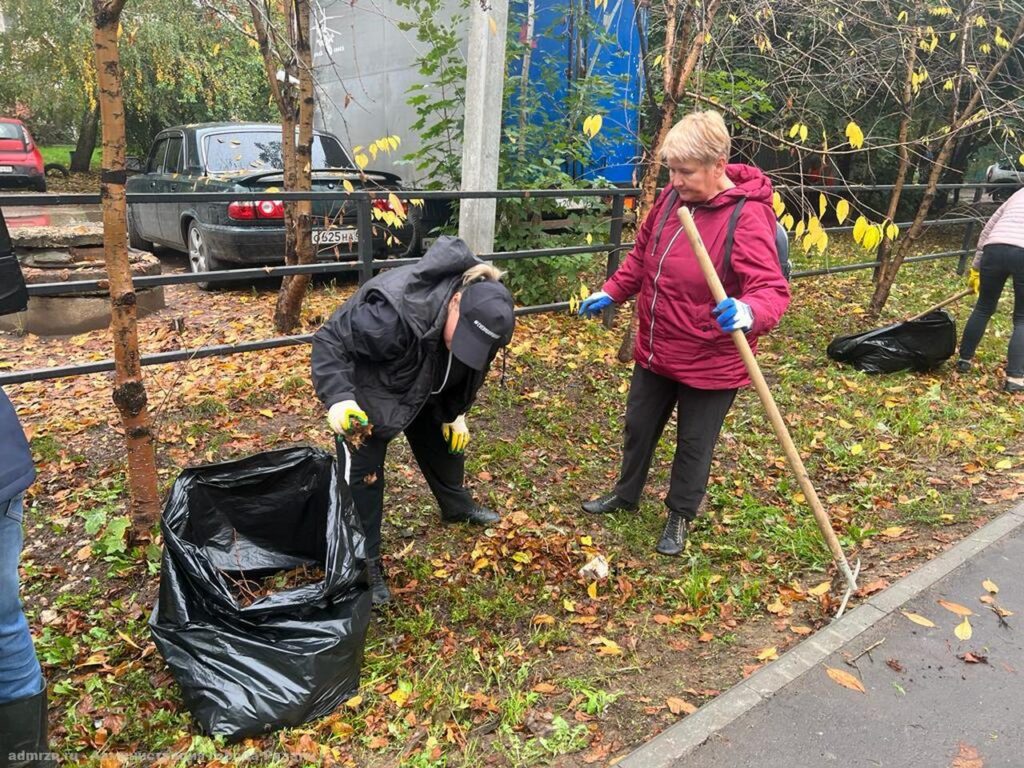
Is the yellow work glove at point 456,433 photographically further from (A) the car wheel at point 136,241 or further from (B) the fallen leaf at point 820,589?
(A) the car wheel at point 136,241

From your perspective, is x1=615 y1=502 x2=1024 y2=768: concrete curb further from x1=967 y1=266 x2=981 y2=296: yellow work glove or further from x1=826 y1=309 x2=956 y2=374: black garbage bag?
x1=967 y1=266 x2=981 y2=296: yellow work glove

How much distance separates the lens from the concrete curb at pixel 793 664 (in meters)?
2.19

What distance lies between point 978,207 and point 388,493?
403 inches

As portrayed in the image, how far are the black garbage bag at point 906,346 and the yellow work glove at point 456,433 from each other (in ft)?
12.6

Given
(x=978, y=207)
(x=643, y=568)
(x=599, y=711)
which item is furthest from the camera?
(x=978, y=207)

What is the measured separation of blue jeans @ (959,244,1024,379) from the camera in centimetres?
508

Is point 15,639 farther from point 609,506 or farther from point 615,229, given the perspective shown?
point 615,229

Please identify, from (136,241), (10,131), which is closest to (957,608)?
(136,241)

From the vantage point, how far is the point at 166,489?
3412mm

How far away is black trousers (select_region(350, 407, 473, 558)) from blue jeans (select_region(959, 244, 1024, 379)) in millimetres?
4331

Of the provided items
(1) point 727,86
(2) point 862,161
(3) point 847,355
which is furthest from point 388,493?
(2) point 862,161

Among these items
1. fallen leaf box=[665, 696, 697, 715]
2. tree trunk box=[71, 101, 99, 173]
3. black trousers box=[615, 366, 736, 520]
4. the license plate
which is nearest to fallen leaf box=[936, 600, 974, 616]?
black trousers box=[615, 366, 736, 520]

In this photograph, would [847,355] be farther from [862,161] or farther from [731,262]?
[862,161]

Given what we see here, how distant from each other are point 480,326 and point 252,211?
185 inches
